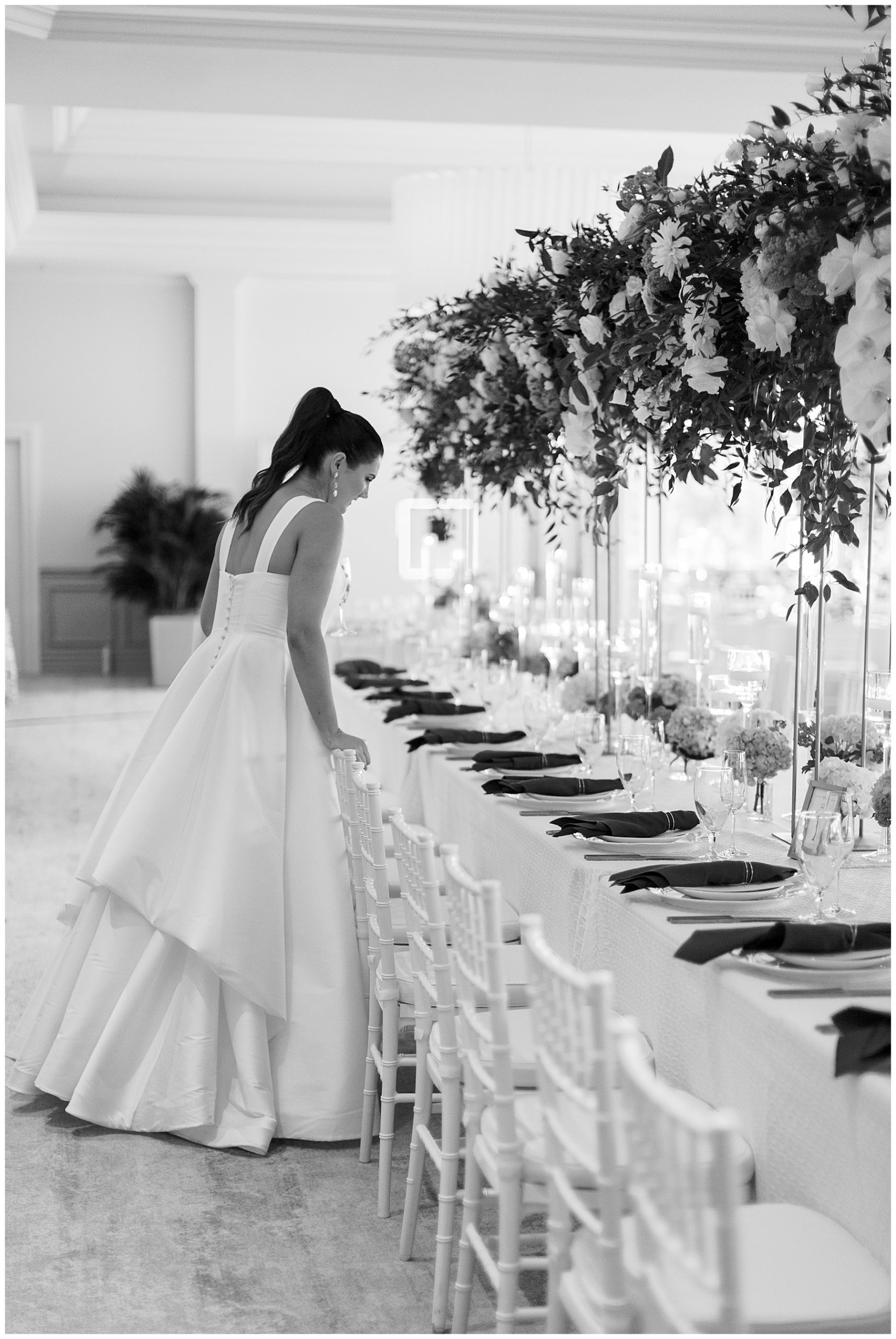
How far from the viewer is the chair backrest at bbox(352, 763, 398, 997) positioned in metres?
2.88

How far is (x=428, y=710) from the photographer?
15.5ft

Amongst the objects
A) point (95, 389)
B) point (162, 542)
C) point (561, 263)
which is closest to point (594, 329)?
point (561, 263)

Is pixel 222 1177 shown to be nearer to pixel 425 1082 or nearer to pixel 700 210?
pixel 425 1082

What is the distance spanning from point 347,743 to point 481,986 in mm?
1474

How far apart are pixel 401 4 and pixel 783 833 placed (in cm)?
423

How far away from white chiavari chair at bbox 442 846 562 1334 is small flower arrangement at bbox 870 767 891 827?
2.69ft

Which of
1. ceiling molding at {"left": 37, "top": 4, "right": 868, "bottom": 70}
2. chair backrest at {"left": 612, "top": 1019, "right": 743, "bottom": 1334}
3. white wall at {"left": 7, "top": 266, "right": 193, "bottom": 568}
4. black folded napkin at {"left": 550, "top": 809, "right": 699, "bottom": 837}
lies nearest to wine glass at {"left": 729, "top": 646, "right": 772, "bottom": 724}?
black folded napkin at {"left": 550, "top": 809, "right": 699, "bottom": 837}

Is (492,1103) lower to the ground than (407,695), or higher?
lower

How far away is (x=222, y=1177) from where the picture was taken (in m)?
3.17

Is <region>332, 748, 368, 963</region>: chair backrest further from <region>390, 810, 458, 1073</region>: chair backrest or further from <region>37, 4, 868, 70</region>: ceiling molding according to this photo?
<region>37, 4, 868, 70</region>: ceiling molding

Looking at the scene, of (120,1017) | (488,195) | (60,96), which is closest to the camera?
(120,1017)

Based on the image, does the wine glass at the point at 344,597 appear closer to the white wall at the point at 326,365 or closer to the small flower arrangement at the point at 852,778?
the small flower arrangement at the point at 852,778

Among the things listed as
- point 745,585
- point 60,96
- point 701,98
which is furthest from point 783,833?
point 745,585

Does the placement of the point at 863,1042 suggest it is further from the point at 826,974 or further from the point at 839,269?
the point at 839,269
